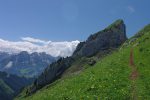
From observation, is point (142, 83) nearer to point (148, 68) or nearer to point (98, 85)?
point (98, 85)

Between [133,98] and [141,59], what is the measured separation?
22.5m

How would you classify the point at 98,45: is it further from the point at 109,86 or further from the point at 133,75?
the point at 109,86

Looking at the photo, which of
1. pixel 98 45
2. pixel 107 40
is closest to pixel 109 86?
pixel 107 40

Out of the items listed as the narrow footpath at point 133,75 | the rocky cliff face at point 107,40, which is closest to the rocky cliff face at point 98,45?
the rocky cliff face at point 107,40

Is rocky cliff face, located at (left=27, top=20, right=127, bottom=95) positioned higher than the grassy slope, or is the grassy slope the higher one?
rocky cliff face, located at (left=27, top=20, right=127, bottom=95)

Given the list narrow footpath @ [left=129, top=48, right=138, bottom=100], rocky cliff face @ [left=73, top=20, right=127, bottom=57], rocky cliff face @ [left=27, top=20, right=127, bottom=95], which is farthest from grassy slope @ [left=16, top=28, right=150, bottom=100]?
rocky cliff face @ [left=73, top=20, right=127, bottom=57]

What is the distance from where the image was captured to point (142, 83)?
125 ft

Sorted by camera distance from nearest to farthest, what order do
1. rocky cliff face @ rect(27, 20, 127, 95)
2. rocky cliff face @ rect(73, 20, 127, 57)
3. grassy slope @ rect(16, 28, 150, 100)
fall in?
1. grassy slope @ rect(16, 28, 150, 100)
2. rocky cliff face @ rect(27, 20, 127, 95)
3. rocky cliff face @ rect(73, 20, 127, 57)

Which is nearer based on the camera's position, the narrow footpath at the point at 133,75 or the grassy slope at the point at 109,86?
the narrow footpath at the point at 133,75

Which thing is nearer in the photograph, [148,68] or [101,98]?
[101,98]

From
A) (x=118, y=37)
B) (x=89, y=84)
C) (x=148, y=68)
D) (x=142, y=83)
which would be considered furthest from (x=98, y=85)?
(x=118, y=37)

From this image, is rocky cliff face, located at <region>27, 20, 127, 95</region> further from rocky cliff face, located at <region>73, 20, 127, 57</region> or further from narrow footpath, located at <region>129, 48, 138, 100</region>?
narrow footpath, located at <region>129, 48, 138, 100</region>

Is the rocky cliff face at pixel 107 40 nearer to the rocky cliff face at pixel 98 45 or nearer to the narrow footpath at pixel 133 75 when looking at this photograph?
the rocky cliff face at pixel 98 45

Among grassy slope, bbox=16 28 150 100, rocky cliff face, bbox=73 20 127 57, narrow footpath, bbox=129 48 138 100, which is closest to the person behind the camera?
narrow footpath, bbox=129 48 138 100
